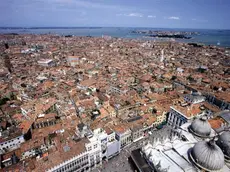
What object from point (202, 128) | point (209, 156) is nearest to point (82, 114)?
point (202, 128)

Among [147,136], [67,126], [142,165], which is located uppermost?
[142,165]

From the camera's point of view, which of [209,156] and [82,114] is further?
[82,114]

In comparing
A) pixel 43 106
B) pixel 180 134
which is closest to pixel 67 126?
pixel 43 106

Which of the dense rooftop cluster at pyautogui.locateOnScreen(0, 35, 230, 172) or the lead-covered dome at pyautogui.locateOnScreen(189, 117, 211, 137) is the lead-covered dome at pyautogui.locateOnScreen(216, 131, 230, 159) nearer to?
the lead-covered dome at pyautogui.locateOnScreen(189, 117, 211, 137)

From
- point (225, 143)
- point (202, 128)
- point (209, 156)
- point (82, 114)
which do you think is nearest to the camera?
point (209, 156)

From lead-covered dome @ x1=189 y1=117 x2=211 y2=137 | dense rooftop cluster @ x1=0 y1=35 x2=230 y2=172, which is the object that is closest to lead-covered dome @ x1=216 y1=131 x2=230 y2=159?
lead-covered dome @ x1=189 y1=117 x2=211 y2=137

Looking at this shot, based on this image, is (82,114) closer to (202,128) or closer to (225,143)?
(202,128)

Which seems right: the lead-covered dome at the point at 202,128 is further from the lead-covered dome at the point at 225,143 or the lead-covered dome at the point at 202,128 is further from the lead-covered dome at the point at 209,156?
the lead-covered dome at the point at 209,156

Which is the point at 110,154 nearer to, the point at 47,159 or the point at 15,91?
the point at 47,159

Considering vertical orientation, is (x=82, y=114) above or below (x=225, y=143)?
below
